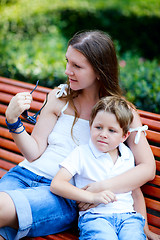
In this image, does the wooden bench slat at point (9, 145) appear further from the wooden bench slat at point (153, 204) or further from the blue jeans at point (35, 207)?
the wooden bench slat at point (153, 204)

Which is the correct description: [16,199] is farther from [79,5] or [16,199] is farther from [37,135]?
[79,5]

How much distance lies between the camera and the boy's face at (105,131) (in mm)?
2219

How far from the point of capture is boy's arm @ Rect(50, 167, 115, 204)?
2.06 meters

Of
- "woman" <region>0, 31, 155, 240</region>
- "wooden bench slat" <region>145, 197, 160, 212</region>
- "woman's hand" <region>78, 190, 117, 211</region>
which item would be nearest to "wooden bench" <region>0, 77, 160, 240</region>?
"wooden bench slat" <region>145, 197, 160, 212</region>

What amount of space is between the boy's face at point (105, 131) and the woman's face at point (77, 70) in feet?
0.97

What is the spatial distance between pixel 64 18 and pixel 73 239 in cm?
596

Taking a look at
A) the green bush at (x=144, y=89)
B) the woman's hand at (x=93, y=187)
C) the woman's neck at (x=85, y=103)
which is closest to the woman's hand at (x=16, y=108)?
the woman's neck at (x=85, y=103)

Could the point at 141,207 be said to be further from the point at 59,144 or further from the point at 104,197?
the point at 59,144

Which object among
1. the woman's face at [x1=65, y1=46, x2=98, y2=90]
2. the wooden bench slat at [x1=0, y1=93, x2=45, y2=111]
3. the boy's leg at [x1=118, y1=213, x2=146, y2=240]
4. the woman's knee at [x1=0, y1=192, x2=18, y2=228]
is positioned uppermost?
the woman's face at [x1=65, y1=46, x2=98, y2=90]

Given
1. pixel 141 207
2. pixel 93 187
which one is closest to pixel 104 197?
pixel 93 187

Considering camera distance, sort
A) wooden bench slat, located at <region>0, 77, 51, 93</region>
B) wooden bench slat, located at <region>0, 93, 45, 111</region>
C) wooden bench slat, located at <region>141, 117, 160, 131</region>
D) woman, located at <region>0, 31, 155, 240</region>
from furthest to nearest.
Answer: wooden bench slat, located at <region>0, 77, 51, 93</region>
wooden bench slat, located at <region>0, 93, 45, 111</region>
wooden bench slat, located at <region>141, 117, 160, 131</region>
woman, located at <region>0, 31, 155, 240</region>

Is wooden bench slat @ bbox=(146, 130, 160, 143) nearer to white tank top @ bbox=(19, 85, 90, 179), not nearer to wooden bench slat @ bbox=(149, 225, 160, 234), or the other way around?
white tank top @ bbox=(19, 85, 90, 179)

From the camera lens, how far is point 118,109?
2.24m

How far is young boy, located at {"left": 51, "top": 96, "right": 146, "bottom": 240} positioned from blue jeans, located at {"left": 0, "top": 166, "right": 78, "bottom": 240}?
0.09 metres
